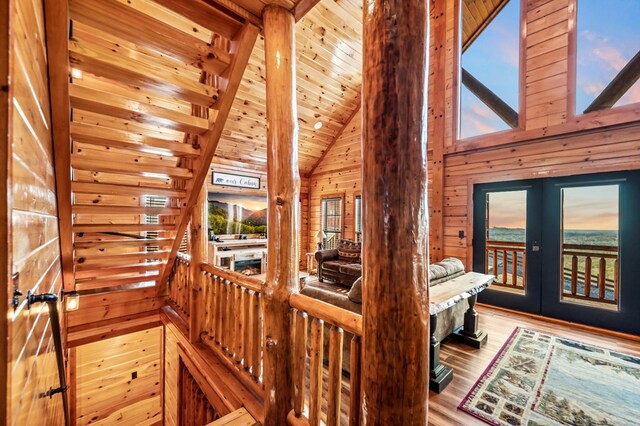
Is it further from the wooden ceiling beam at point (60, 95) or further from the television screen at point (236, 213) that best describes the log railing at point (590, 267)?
the television screen at point (236, 213)

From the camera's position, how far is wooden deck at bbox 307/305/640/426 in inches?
75.9

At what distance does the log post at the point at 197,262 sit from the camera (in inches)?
104

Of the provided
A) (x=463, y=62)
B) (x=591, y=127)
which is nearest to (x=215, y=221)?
(x=463, y=62)

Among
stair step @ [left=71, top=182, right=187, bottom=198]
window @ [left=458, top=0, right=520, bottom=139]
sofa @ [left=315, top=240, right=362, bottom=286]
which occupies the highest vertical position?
window @ [left=458, top=0, right=520, bottom=139]

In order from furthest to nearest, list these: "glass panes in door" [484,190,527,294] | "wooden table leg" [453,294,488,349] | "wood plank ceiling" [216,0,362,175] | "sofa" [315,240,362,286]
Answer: "sofa" [315,240,362,286]
"wood plank ceiling" [216,0,362,175]
"glass panes in door" [484,190,527,294]
"wooden table leg" [453,294,488,349]

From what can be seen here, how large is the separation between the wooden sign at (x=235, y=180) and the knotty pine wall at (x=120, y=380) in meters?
3.18

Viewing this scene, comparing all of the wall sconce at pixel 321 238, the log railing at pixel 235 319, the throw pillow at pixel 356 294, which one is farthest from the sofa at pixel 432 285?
the wall sconce at pixel 321 238

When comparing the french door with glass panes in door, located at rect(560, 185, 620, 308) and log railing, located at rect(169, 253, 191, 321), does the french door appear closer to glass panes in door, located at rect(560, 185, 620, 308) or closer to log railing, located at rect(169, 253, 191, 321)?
glass panes in door, located at rect(560, 185, 620, 308)

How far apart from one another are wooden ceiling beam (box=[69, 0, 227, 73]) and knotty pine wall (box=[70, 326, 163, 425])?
11.9 ft

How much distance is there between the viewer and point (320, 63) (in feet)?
16.5

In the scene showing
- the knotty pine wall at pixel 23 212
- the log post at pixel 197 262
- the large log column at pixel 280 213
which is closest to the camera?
the knotty pine wall at pixel 23 212

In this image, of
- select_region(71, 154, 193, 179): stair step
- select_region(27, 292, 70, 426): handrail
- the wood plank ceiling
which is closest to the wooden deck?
select_region(27, 292, 70, 426): handrail

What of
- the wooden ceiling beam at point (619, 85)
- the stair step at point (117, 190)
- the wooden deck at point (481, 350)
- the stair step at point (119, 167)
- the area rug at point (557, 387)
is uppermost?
the wooden ceiling beam at point (619, 85)

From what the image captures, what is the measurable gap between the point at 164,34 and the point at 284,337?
1967mm
